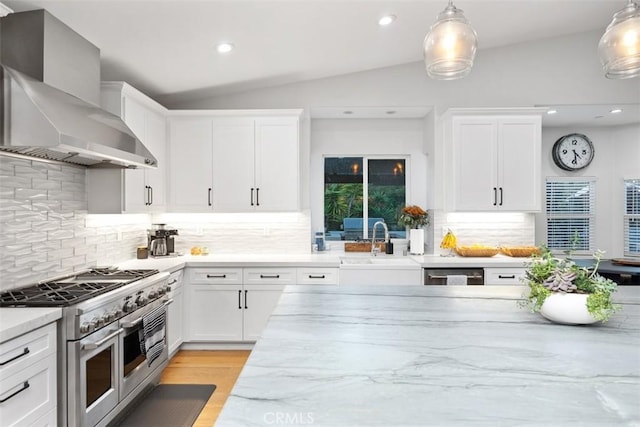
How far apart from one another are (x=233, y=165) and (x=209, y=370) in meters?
1.99

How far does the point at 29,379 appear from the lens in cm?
189

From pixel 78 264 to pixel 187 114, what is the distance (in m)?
1.82

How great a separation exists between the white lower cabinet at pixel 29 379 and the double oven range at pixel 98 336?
64 mm

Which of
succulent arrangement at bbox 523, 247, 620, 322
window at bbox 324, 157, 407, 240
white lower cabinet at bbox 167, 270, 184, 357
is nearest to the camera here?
succulent arrangement at bbox 523, 247, 620, 322

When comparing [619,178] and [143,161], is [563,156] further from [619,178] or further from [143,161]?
[143,161]

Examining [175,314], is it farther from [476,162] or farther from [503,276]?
[476,162]

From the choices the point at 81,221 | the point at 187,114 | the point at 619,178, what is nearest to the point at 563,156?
the point at 619,178

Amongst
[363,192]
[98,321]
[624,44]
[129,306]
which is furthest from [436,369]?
[363,192]

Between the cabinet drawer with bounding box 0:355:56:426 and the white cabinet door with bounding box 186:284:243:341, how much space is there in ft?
6.14

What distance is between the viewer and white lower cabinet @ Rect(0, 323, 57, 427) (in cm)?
174

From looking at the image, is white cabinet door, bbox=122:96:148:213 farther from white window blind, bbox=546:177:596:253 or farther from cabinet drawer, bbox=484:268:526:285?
white window blind, bbox=546:177:596:253

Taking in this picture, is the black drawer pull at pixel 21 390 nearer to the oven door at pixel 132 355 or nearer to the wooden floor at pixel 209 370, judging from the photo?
the oven door at pixel 132 355

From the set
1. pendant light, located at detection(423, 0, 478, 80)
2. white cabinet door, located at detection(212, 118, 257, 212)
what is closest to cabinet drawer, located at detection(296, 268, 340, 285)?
white cabinet door, located at detection(212, 118, 257, 212)

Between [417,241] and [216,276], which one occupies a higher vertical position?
[417,241]
